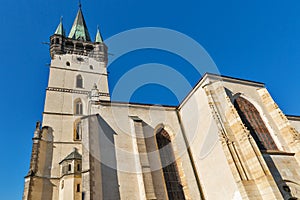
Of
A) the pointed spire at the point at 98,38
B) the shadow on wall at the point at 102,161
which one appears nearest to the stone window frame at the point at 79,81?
the pointed spire at the point at 98,38

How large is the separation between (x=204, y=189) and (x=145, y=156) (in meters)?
4.14

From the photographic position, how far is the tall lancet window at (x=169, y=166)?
1202cm

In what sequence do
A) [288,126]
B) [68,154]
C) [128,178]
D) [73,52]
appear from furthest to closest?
[73,52], [68,154], [288,126], [128,178]

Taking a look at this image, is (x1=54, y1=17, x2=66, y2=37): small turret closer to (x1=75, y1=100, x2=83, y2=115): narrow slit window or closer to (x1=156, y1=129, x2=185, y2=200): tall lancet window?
(x1=75, y1=100, x2=83, y2=115): narrow slit window

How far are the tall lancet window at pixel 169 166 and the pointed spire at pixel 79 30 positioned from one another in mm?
20025

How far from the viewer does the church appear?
1008 centimetres

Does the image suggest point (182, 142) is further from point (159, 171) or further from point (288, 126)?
point (288, 126)

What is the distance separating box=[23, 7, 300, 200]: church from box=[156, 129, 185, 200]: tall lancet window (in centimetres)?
6

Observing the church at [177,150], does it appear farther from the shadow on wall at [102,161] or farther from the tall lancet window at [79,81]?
the tall lancet window at [79,81]

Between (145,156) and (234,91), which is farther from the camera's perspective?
(234,91)

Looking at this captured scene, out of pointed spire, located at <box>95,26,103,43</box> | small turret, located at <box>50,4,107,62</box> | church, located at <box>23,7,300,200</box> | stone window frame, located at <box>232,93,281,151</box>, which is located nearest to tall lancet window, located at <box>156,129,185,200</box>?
church, located at <box>23,7,300,200</box>

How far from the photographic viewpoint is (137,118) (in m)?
13.4

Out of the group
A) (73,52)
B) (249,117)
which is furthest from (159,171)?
(73,52)

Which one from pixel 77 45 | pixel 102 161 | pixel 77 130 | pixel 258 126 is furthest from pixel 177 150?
pixel 77 45
